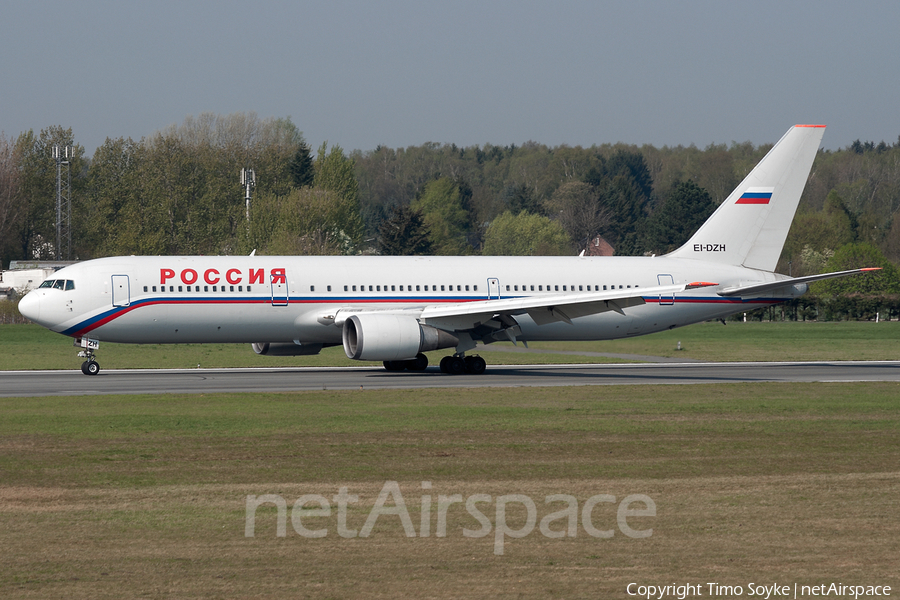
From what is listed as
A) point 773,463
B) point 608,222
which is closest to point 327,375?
point 773,463

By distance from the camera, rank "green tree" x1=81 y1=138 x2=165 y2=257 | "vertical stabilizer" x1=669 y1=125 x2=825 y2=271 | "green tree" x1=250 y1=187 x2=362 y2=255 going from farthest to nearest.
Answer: "green tree" x1=81 y1=138 x2=165 y2=257 → "green tree" x1=250 y1=187 x2=362 y2=255 → "vertical stabilizer" x1=669 y1=125 x2=825 y2=271

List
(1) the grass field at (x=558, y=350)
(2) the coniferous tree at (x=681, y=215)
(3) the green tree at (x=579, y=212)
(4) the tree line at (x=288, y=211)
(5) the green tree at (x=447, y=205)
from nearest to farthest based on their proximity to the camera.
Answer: (1) the grass field at (x=558, y=350), (4) the tree line at (x=288, y=211), (2) the coniferous tree at (x=681, y=215), (3) the green tree at (x=579, y=212), (5) the green tree at (x=447, y=205)

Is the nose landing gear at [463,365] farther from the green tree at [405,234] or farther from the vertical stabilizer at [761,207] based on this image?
the green tree at [405,234]

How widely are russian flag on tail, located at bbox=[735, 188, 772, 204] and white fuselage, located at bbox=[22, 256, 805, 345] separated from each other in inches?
164

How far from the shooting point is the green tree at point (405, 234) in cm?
10694

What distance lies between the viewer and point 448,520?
37.9 feet

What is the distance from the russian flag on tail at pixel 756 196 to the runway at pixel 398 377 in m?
6.17

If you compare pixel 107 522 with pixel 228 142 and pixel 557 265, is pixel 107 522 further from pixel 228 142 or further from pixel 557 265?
pixel 228 142

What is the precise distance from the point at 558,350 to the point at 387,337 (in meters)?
14.4

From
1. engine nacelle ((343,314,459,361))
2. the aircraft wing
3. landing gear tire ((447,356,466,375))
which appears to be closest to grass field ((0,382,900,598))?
engine nacelle ((343,314,459,361))

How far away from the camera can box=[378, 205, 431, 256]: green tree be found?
107 metres

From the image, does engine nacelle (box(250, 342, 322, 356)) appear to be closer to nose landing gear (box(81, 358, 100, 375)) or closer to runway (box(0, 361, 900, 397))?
runway (box(0, 361, 900, 397))

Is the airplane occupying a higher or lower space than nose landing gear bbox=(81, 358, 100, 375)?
higher

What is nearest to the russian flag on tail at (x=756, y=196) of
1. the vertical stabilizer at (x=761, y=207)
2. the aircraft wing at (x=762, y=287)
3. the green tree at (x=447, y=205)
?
the vertical stabilizer at (x=761, y=207)
